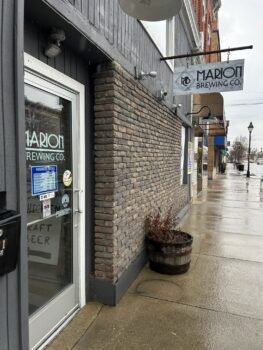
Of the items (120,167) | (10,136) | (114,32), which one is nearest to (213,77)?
(114,32)

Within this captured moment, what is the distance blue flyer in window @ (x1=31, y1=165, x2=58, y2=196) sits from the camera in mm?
2631

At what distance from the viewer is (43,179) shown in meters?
2.75

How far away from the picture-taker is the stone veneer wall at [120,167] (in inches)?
135

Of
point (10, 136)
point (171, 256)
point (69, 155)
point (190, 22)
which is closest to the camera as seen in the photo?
point (10, 136)

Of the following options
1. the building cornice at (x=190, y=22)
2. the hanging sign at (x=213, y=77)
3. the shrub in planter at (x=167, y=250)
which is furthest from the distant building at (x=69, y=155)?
the building cornice at (x=190, y=22)

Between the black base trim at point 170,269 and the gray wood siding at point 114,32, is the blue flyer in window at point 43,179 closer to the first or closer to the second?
the gray wood siding at point 114,32

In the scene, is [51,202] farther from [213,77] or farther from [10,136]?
[213,77]

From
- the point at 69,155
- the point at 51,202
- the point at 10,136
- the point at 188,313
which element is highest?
the point at 10,136

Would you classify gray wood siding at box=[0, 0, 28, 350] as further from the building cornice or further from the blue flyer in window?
the building cornice

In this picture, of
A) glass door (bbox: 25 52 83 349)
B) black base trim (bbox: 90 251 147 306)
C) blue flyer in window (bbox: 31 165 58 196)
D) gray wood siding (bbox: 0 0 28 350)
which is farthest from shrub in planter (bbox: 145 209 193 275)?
gray wood siding (bbox: 0 0 28 350)

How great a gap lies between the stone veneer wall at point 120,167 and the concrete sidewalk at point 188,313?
1.48 ft

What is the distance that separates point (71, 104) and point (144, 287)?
2.52m

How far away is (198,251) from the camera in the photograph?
5469 mm

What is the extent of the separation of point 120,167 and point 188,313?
1836 mm
